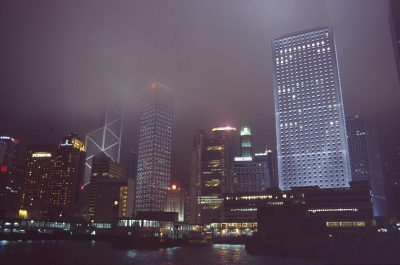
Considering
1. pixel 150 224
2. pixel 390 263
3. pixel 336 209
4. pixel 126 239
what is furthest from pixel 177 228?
pixel 390 263

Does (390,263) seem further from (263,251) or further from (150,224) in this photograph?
(150,224)

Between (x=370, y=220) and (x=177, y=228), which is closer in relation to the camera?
(x=370, y=220)

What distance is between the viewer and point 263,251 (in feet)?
397

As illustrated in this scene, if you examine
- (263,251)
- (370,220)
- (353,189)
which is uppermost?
(353,189)

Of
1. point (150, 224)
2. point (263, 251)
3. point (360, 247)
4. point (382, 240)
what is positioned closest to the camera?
point (360, 247)

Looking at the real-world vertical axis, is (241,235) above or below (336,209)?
below

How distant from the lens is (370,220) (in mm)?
179375

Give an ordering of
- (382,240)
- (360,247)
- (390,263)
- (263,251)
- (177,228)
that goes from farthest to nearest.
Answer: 1. (177,228)
2. (382,240)
3. (263,251)
4. (360,247)
5. (390,263)

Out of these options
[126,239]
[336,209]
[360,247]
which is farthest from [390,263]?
[336,209]

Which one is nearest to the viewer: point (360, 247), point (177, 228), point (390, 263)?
point (390, 263)

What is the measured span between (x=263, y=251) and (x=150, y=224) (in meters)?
62.8

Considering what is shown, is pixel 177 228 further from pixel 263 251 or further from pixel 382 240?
pixel 382 240

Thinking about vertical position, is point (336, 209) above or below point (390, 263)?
above

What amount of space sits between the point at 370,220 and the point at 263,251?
87.0 metres
